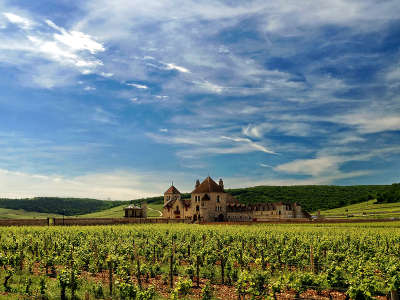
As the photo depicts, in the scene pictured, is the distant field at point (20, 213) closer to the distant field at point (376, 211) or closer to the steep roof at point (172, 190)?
the steep roof at point (172, 190)

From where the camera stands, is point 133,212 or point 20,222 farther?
point 133,212

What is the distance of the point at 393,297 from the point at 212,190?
8616 cm

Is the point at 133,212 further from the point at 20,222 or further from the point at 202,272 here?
the point at 202,272

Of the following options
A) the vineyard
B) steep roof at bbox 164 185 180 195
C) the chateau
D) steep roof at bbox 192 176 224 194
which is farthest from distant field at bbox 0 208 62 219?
the vineyard

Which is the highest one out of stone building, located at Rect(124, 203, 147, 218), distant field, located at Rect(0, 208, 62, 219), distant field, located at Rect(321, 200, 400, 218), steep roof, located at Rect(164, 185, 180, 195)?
steep roof, located at Rect(164, 185, 180, 195)

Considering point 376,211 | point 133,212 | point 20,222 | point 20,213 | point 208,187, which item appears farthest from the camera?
point 20,213

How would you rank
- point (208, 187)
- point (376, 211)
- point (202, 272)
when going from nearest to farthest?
point (202, 272), point (376, 211), point (208, 187)

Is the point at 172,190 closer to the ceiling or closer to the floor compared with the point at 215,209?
closer to the ceiling

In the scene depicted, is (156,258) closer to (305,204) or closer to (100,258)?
(100,258)

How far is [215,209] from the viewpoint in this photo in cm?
10031

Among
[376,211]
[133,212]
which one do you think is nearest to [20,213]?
[133,212]

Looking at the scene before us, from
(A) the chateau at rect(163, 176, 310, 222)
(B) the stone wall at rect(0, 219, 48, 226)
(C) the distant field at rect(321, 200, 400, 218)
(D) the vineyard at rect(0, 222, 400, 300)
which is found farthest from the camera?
(A) the chateau at rect(163, 176, 310, 222)

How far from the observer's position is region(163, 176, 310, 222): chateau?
9950 cm

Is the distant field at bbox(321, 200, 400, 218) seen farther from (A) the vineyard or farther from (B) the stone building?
(B) the stone building
